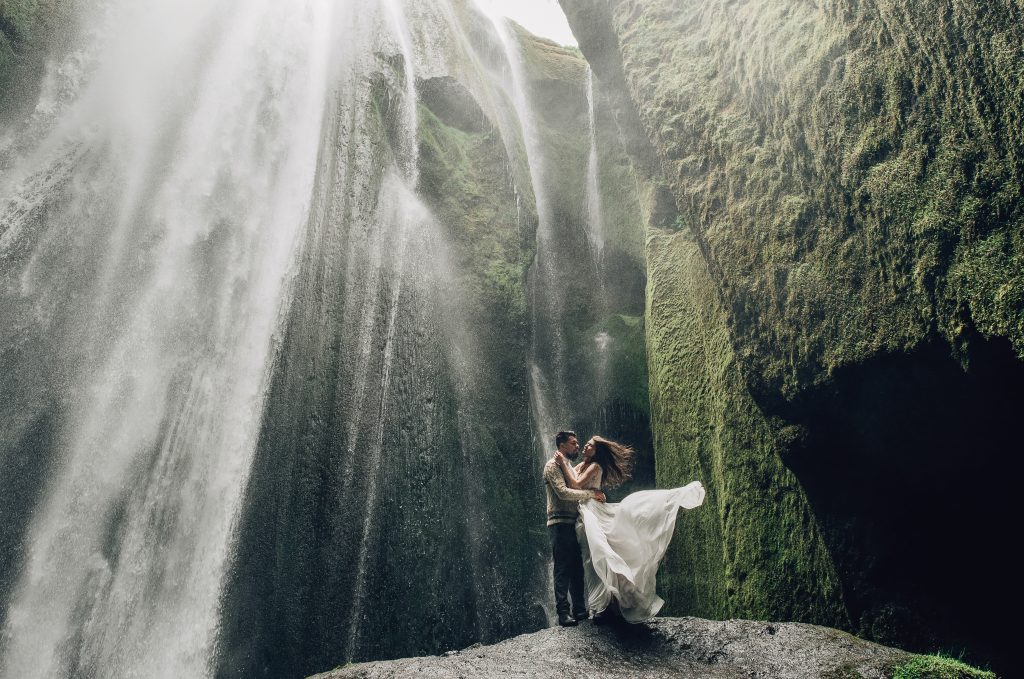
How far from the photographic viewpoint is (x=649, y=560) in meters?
5.04

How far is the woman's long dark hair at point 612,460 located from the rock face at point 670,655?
1227 millimetres

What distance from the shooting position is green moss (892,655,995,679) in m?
3.51

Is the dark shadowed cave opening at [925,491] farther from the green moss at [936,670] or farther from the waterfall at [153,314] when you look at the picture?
the waterfall at [153,314]

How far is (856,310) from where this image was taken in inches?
197

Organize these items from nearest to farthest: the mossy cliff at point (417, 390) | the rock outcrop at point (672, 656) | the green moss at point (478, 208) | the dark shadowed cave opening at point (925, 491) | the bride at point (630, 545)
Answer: the rock outcrop at point (672, 656)
the dark shadowed cave opening at point (925, 491)
the bride at point (630, 545)
the mossy cliff at point (417, 390)
the green moss at point (478, 208)

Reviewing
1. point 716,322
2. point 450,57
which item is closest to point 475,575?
point 716,322

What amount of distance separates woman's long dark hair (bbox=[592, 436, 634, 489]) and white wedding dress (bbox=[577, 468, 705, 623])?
14.0 inches

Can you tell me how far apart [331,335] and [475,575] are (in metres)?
4.25

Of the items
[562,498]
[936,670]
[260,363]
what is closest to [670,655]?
[562,498]

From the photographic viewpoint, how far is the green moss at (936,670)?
3.51 metres

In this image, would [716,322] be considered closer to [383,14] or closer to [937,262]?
[937,262]

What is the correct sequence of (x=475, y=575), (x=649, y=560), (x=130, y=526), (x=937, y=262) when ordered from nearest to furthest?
1. (x=937, y=262)
2. (x=649, y=560)
3. (x=130, y=526)
4. (x=475, y=575)

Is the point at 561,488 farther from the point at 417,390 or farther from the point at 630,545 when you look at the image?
the point at 417,390

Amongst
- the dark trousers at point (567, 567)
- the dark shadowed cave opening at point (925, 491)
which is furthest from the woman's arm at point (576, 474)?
the dark shadowed cave opening at point (925, 491)
